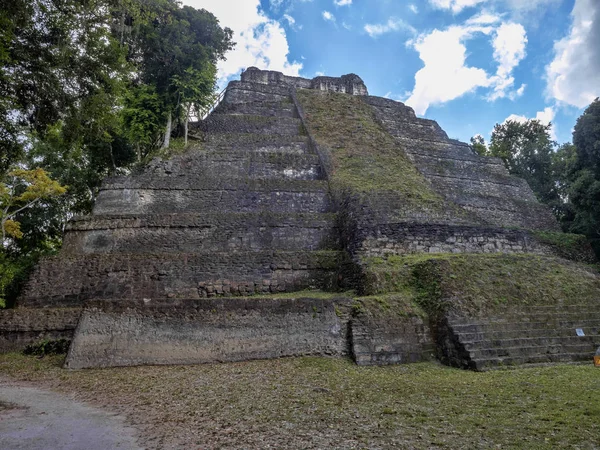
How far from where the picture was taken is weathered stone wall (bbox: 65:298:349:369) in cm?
785

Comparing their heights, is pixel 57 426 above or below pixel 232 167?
below

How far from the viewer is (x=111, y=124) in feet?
28.2

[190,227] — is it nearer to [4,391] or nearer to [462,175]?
[4,391]

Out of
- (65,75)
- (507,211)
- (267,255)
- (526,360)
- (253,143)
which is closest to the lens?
(65,75)

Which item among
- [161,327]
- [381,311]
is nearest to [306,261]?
[381,311]

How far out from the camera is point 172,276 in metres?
10.7

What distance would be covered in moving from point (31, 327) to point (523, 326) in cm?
1228

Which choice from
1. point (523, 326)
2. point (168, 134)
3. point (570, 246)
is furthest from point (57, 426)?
point (570, 246)

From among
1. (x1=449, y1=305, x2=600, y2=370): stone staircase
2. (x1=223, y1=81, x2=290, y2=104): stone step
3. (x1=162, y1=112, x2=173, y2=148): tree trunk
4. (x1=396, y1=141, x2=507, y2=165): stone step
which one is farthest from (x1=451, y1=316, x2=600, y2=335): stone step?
(x1=223, y1=81, x2=290, y2=104): stone step

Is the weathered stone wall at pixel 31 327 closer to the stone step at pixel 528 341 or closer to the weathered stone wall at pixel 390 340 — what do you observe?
the weathered stone wall at pixel 390 340

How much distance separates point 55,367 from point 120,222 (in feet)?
17.1

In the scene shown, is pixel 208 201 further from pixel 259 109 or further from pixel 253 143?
pixel 259 109

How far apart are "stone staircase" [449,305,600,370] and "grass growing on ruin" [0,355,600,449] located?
0.50 meters

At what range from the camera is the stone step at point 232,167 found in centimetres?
1420
